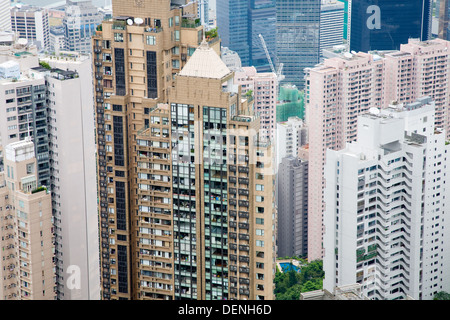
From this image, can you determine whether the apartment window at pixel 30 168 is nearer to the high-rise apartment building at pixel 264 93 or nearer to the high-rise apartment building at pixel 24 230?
the high-rise apartment building at pixel 24 230

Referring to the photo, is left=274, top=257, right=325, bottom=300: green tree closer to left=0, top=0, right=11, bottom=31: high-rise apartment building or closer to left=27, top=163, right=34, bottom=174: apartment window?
left=27, top=163, right=34, bottom=174: apartment window

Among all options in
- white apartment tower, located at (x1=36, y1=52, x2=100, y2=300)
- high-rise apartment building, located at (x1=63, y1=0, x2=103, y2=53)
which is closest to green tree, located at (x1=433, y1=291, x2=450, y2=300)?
white apartment tower, located at (x1=36, y1=52, x2=100, y2=300)

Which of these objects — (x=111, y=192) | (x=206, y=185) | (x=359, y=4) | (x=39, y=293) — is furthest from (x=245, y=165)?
(x=359, y=4)

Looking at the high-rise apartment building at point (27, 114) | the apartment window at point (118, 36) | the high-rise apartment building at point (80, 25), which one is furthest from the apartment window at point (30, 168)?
the high-rise apartment building at point (80, 25)

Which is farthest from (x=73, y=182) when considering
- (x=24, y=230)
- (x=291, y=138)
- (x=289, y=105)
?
(x=289, y=105)

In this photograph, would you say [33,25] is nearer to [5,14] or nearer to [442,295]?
[5,14]
